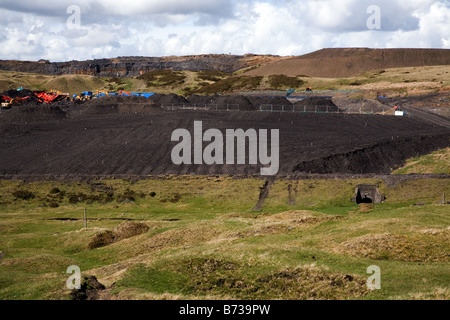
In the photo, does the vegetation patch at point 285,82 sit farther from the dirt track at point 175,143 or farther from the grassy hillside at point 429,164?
the grassy hillside at point 429,164

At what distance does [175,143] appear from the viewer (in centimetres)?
9512

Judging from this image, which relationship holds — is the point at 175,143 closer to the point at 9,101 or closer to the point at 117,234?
the point at 117,234

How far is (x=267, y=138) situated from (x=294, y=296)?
234 feet

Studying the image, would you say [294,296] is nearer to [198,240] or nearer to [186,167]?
[198,240]

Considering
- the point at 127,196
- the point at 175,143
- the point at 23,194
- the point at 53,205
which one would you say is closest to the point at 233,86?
the point at 175,143

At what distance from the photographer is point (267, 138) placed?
96.6m

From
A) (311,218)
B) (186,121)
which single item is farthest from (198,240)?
(186,121)

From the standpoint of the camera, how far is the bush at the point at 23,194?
7694cm

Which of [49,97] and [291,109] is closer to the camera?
[291,109]

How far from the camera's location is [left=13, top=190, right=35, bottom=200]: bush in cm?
7694

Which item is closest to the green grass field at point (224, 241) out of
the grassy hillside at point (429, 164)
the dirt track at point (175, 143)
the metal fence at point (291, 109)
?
the dirt track at point (175, 143)

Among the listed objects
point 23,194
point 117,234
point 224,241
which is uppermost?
point 224,241

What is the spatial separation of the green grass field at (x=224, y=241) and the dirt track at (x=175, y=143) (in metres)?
6.50

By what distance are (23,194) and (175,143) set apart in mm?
28918
